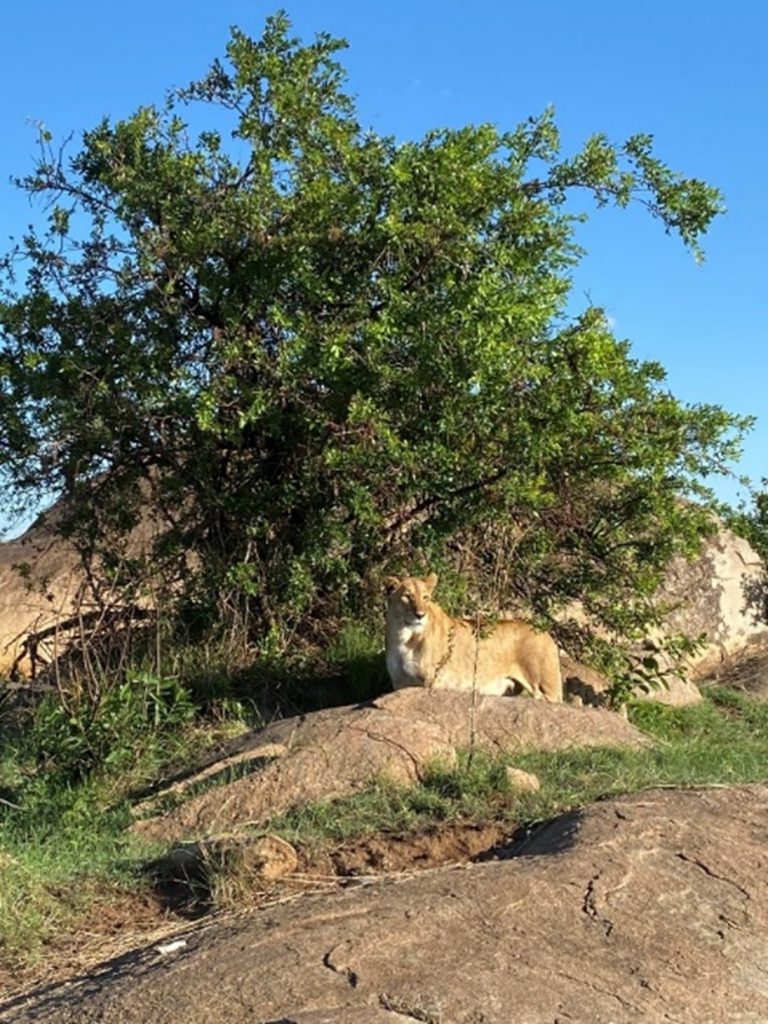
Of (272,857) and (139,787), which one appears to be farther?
(139,787)

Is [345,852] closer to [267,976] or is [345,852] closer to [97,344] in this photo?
[267,976]

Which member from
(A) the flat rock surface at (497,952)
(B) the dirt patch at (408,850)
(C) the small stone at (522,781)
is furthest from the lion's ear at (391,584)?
(A) the flat rock surface at (497,952)

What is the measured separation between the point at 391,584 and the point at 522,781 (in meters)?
3.32

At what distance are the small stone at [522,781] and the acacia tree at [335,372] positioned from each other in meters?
3.37

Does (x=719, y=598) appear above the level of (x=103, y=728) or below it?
above

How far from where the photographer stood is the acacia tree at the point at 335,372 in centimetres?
1017

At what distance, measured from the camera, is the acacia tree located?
400 inches

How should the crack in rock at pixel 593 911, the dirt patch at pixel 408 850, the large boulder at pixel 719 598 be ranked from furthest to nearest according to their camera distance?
the large boulder at pixel 719 598 < the dirt patch at pixel 408 850 < the crack in rock at pixel 593 911

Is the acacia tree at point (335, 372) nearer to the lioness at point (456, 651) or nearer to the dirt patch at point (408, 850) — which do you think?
the lioness at point (456, 651)

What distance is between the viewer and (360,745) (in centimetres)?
775

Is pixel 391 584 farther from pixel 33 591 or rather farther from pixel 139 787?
pixel 33 591

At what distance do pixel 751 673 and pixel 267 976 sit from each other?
1071 cm

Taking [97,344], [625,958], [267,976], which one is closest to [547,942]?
[625,958]

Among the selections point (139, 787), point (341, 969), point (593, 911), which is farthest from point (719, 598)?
point (341, 969)
